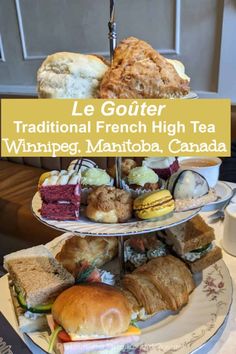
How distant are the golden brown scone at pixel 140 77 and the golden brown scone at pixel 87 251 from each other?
41 centimetres

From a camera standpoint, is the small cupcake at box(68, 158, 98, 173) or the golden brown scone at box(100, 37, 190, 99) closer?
the golden brown scone at box(100, 37, 190, 99)

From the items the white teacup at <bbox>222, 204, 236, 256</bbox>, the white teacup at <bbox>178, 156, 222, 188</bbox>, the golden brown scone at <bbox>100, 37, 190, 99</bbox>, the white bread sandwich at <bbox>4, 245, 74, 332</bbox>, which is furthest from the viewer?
the white teacup at <bbox>178, 156, 222, 188</bbox>

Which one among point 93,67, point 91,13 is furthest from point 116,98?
point 91,13

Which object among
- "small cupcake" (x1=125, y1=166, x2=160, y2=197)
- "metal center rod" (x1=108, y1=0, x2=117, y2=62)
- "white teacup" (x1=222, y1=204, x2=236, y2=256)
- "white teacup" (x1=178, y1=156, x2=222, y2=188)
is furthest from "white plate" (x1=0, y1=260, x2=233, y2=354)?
"metal center rod" (x1=108, y1=0, x2=117, y2=62)

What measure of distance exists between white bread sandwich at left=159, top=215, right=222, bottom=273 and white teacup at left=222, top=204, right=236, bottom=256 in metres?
0.10

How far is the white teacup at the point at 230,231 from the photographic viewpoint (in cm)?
94

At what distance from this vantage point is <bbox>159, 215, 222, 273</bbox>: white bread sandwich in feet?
2.73

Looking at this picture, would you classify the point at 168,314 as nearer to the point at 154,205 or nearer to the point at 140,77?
the point at 154,205

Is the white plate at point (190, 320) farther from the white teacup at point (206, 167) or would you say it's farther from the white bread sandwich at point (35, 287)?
the white teacup at point (206, 167)

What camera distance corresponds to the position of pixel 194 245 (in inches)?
33.0

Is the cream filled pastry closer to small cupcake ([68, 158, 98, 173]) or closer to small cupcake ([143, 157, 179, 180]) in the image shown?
small cupcake ([143, 157, 179, 180])

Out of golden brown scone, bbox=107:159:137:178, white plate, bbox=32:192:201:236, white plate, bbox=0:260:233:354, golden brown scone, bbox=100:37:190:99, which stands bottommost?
white plate, bbox=0:260:233:354

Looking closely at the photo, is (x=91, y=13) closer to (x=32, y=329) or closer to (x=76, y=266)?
(x=76, y=266)

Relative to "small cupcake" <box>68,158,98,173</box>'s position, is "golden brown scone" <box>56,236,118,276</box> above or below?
below
